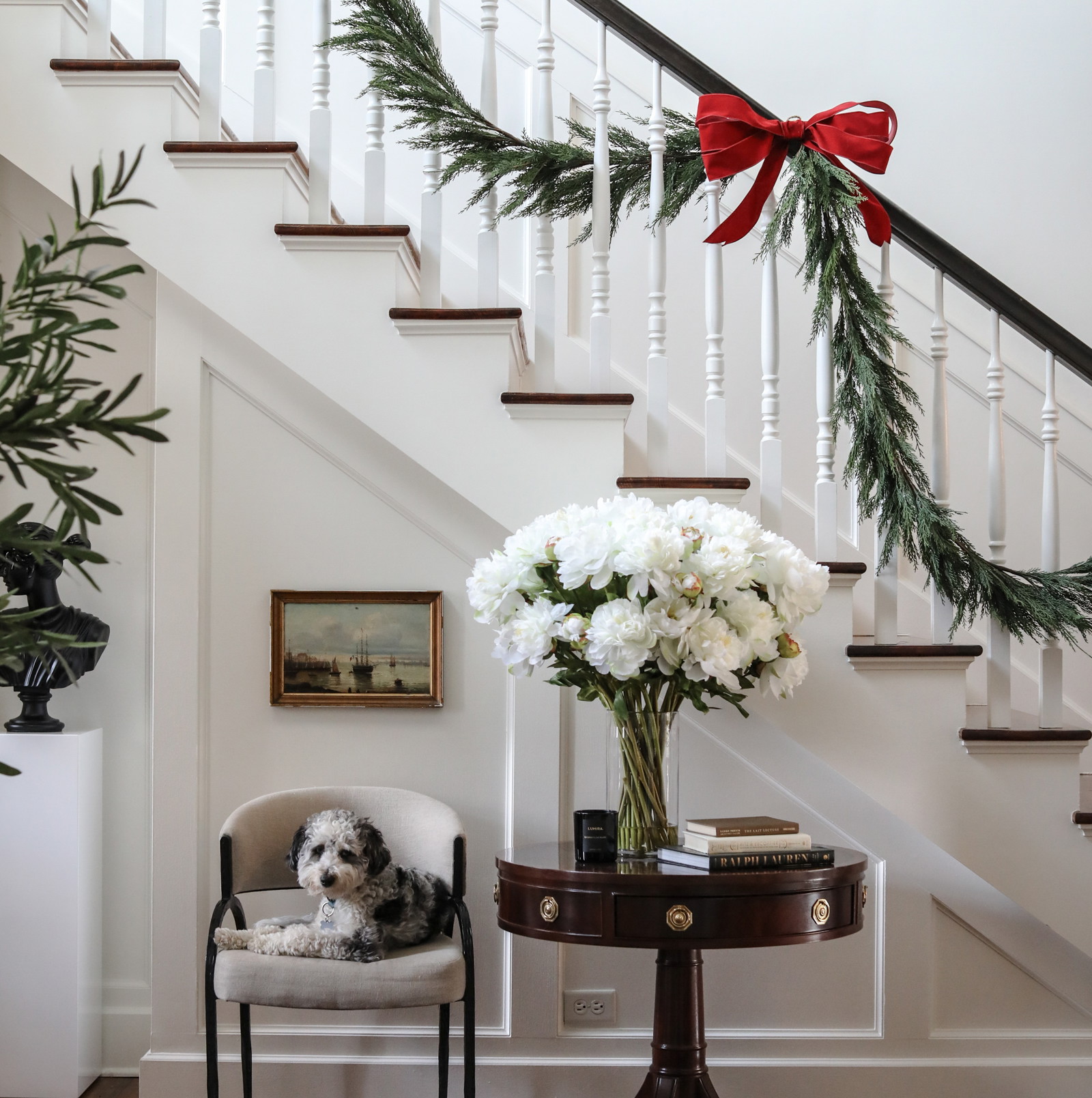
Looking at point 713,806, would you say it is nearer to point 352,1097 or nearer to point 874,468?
point 874,468

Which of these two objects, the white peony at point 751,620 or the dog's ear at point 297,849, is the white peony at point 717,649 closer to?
the white peony at point 751,620

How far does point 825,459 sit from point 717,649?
26.9 inches

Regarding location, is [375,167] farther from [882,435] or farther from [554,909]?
[554,909]

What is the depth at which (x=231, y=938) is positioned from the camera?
2178 millimetres

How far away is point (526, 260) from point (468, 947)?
73.3 inches

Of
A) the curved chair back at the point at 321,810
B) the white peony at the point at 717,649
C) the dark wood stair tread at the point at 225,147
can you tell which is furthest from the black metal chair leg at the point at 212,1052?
the dark wood stair tread at the point at 225,147

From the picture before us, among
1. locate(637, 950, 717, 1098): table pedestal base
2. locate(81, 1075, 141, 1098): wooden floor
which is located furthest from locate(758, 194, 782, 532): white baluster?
locate(81, 1075, 141, 1098): wooden floor

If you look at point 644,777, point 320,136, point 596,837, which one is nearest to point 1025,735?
point 644,777

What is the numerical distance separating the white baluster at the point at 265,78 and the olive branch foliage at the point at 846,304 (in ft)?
0.67

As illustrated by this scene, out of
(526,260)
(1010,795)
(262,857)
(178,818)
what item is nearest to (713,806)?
(1010,795)

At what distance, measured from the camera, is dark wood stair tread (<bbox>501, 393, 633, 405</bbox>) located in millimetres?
2238

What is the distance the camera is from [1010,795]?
2236mm

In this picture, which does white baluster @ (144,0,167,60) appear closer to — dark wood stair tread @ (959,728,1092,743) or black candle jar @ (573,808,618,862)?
black candle jar @ (573,808,618,862)

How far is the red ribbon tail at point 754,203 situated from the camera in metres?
2.21
